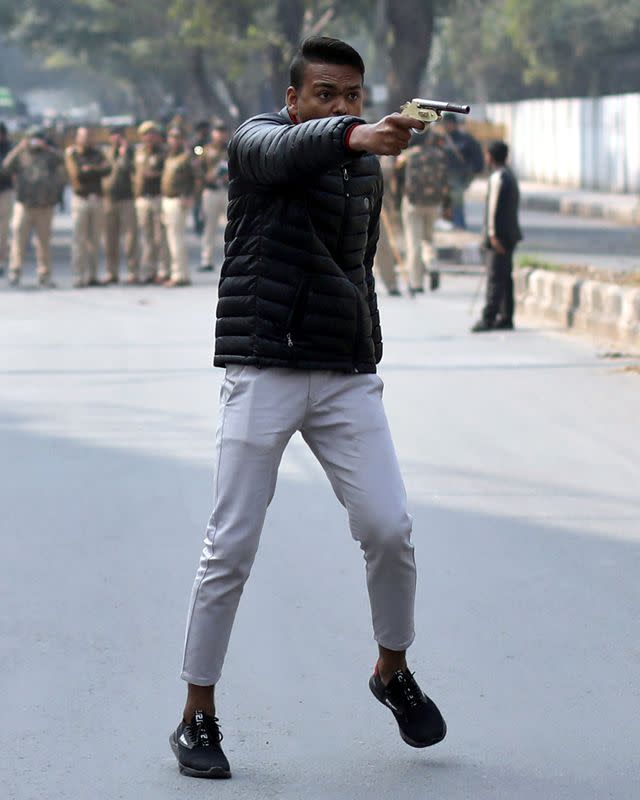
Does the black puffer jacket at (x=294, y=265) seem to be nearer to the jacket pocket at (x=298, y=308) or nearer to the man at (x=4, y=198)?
the jacket pocket at (x=298, y=308)

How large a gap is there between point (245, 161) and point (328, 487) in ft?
13.8

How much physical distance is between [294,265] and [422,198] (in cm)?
1392

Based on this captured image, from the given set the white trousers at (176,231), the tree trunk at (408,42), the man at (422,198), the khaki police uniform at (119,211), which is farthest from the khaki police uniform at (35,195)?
the tree trunk at (408,42)

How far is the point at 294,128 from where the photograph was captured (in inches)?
156

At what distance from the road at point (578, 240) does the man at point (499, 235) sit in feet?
13.6

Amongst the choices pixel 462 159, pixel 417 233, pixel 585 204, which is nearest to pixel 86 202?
pixel 417 233

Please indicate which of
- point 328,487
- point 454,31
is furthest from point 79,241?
point 454,31

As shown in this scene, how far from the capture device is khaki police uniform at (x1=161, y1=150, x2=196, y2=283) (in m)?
19.1

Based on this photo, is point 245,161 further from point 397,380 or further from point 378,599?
point 397,380

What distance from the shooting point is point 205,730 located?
4.30 m

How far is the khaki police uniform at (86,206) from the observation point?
19.4 meters

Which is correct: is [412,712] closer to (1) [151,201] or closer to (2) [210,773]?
(2) [210,773]

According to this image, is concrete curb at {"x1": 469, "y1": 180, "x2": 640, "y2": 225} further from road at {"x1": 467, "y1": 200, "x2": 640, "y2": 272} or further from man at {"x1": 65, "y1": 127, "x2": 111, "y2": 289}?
man at {"x1": 65, "y1": 127, "x2": 111, "y2": 289}

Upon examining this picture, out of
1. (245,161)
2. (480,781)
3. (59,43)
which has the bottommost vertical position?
(480,781)
